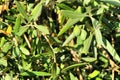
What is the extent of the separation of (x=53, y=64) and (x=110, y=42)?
0.20 meters

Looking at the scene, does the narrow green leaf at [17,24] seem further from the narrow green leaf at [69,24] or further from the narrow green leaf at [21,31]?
the narrow green leaf at [69,24]

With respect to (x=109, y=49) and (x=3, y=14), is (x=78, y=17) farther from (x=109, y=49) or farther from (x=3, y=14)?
(x=3, y=14)

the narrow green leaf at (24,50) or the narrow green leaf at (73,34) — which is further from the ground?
the narrow green leaf at (73,34)

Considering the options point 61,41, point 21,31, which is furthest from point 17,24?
point 61,41

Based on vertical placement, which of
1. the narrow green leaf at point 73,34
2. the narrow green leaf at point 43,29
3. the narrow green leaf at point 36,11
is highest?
the narrow green leaf at point 36,11

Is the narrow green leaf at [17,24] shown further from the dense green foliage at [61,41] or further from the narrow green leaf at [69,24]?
the narrow green leaf at [69,24]

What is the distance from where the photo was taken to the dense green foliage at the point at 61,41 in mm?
830

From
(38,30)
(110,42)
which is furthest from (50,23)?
(110,42)

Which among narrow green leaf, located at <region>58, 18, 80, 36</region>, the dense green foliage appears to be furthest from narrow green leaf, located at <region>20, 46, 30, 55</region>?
narrow green leaf, located at <region>58, 18, 80, 36</region>

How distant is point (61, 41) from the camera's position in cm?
87

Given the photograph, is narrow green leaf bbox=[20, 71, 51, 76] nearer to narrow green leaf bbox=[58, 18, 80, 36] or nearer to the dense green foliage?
the dense green foliage

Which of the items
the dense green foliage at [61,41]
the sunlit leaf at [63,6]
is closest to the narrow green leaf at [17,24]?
the dense green foliage at [61,41]

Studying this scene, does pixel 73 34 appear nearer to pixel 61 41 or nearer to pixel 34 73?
pixel 61 41

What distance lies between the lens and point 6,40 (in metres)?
0.90
